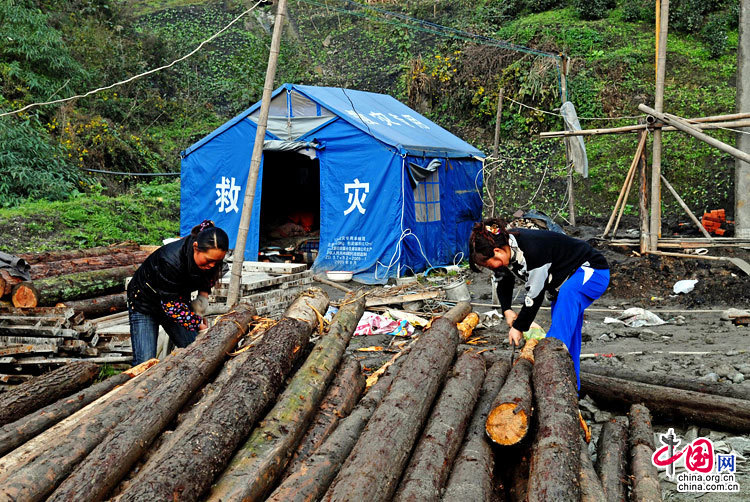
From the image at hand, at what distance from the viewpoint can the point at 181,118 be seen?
23172mm

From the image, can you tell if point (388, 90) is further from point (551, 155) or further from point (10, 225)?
point (10, 225)

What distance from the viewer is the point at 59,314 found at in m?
6.45

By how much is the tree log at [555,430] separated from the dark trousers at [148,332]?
3070 millimetres

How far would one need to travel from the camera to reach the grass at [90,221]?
11.8 metres

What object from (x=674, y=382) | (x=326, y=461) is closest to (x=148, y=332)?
(x=326, y=461)

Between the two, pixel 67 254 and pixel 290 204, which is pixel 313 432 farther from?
pixel 290 204

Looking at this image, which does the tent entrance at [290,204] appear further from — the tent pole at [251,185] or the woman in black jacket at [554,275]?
the woman in black jacket at [554,275]

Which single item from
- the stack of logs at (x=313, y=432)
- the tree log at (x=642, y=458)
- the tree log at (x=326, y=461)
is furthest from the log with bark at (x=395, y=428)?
the tree log at (x=642, y=458)

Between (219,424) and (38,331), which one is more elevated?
(219,424)

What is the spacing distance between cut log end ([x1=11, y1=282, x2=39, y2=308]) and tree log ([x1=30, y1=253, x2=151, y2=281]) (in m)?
0.64

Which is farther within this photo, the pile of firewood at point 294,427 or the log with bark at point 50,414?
the log with bark at point 50,414

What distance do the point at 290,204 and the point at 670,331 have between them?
11.5 metres

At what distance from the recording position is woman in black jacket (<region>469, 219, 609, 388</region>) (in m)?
4.51

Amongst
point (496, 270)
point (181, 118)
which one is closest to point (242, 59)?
point (181, 118)
